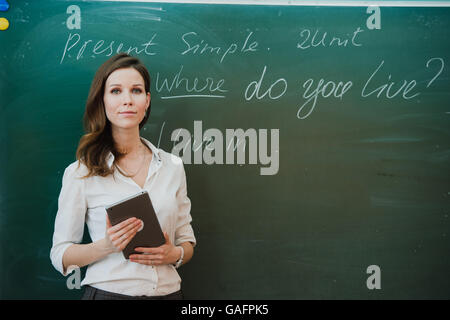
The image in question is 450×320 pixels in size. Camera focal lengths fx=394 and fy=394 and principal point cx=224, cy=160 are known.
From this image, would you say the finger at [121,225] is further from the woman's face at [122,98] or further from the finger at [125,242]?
the woman's face at [122,98]

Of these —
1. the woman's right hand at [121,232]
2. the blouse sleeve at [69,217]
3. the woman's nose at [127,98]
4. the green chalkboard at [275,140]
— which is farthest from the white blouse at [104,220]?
the green chalkboard at [275,140]

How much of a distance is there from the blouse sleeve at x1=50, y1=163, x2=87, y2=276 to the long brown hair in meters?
0.12

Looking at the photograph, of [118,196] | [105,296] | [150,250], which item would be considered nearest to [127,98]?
[118,196]

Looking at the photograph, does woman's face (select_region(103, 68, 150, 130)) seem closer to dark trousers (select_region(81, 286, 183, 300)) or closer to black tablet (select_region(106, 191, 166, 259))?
Answer: black tablet (select_region(106, 191, 166, 259))

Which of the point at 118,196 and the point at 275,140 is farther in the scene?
the point at 275,140

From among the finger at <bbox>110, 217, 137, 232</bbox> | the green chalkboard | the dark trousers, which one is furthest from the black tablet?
the green chalkboard

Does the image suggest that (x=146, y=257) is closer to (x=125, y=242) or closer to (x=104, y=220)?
(x=125, y=242)

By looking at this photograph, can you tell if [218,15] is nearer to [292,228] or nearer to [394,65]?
[394,65]

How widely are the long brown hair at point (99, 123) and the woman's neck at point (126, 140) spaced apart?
23 millimetres

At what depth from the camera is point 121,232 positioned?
1577 millimetres

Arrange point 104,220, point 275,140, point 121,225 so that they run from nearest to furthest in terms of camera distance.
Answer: point 121,225 < point 104,220 < point 275,140

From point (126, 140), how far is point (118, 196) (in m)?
0.29

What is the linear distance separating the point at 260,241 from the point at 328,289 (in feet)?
1.57

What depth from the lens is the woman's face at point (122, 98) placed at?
177 cm
